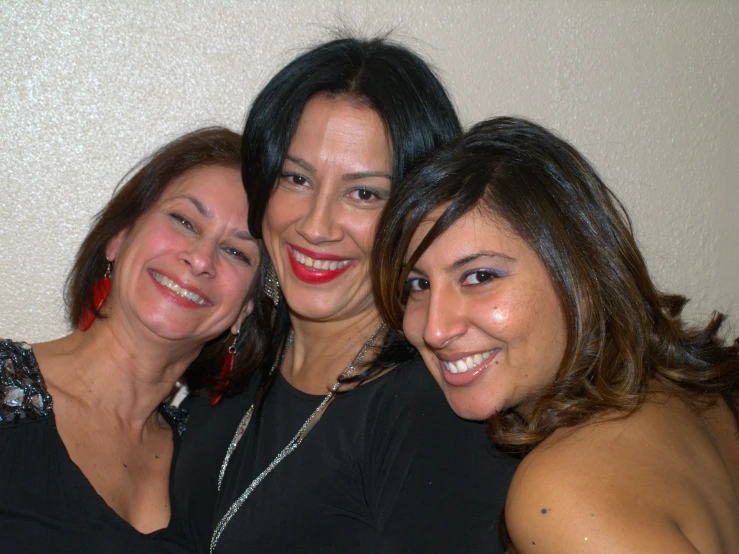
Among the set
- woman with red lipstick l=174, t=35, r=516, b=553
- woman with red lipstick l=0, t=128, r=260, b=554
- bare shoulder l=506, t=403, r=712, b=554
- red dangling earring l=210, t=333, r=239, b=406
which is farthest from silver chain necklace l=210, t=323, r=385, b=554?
bare shoulder l=506, t=403, r=712, b=554

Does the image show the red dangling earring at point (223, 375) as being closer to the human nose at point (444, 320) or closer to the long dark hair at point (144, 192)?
the long dark hair at point (144, 192)

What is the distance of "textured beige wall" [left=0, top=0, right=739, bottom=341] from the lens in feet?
7.22

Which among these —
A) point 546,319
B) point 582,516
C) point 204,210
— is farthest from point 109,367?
point 582,516

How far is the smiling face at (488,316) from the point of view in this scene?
131 cm

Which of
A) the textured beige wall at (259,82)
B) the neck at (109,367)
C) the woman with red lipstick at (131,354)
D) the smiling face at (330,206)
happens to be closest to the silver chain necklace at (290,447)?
the smiling face at (330,206)

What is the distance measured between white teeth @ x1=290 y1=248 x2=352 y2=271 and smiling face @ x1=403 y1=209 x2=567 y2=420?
303 mm

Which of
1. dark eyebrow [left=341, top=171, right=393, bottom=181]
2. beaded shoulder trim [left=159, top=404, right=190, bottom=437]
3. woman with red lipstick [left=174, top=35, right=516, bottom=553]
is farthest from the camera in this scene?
beaded shoulder trim [left=159, top=404, right=190, bottom=437]

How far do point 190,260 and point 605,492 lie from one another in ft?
3.75

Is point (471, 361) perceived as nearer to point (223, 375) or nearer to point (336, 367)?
point (336, 367)

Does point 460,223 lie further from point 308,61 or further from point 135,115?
point 135,115

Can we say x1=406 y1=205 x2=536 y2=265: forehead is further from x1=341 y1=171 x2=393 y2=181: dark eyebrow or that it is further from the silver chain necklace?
the silver chain necklace

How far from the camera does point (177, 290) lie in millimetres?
1880

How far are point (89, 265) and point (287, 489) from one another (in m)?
0.82

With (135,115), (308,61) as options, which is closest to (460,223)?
(308,61)
